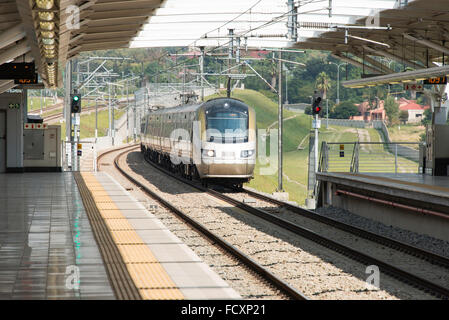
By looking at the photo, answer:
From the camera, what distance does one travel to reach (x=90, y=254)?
402 inches

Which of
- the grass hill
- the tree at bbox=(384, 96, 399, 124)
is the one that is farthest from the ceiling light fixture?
the tree at bbox=(384, 96, 399, 124)

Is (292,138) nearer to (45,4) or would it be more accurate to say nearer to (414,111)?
(414,111)

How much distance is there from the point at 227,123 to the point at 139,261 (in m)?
14.1

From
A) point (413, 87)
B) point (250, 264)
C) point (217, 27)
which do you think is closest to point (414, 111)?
point (217, 27)

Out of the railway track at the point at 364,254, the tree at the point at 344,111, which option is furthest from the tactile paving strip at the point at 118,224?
the tree at the point at 344,111

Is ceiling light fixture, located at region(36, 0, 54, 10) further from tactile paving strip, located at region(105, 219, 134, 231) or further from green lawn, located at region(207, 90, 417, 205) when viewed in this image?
green lawn, located at region(207, 90, 417, 205)

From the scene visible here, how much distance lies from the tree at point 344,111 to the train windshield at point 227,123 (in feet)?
253

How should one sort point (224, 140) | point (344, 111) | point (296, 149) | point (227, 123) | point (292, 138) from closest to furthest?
point (224, 140) < point (227, 123) < point (296, 149) < point (292, 138) < point (344, 111)

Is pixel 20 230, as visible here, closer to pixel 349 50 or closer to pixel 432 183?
pixel 432 183

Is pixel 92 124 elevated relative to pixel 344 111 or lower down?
lower down

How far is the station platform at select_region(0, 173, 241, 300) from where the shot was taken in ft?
25.9

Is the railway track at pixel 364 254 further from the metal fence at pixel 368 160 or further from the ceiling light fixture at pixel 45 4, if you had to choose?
the ceiling light fixture at pixel 45 4

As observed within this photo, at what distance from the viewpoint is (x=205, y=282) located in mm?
8352

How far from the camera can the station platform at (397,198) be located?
14.3 m
